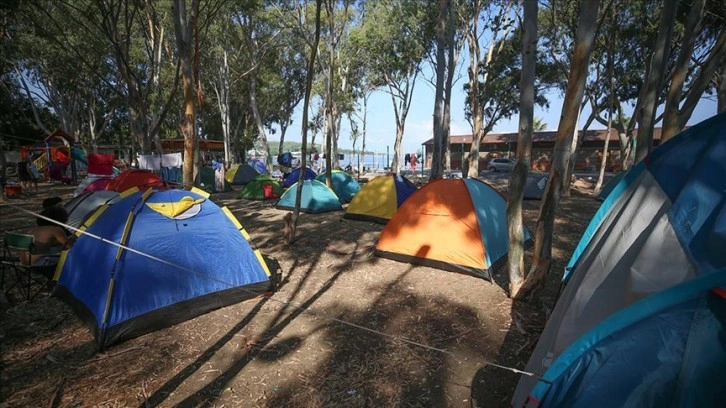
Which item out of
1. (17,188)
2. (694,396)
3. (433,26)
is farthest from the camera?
(433,26)

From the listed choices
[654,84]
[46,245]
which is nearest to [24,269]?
[46,245]

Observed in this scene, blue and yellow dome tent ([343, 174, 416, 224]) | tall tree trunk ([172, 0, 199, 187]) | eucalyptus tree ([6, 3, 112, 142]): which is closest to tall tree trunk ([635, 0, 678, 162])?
blue and yellow dome tent ([343, 174, 416, 224])

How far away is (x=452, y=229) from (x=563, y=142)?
232 centimetres

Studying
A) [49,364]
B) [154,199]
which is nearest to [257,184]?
[154,199]

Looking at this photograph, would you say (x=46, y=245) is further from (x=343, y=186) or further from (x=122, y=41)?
(x=122, y=41)

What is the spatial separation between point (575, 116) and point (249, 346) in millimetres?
4405

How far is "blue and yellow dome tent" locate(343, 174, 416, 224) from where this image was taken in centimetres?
995

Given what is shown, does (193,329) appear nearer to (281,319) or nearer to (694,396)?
(281,319)

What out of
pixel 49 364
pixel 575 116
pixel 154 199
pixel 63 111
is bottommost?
pixel 49 364

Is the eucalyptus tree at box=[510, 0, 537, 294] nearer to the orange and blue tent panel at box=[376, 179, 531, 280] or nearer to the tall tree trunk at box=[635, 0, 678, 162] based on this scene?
the orange and blue tent panel at box=[376, 179, 531, 280]

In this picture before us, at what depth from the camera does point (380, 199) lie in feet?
33.3

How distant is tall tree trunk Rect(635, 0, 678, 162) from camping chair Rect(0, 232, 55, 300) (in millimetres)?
9453

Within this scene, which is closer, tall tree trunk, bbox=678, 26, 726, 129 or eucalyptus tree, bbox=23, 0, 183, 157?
tall tree trunk, bbox=678, 26, 726, 129

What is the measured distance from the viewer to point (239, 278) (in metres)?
4.91
